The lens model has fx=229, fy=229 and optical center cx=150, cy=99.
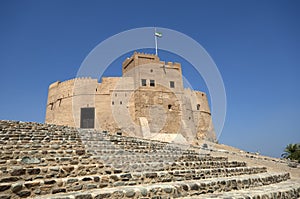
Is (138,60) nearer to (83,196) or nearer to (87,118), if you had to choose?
(87,118)

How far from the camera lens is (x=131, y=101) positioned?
20.0m

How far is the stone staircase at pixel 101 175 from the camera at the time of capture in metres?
3.72

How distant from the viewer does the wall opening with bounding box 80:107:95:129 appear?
20.0m

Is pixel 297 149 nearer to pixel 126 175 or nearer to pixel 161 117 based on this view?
pixel 161 117

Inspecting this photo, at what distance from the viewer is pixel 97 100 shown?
20.6m

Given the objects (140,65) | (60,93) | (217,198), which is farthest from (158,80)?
(217,198)

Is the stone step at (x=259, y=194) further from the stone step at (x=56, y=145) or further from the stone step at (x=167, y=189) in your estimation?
the stone step at (x=56, y=145)

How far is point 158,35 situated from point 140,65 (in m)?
4.38

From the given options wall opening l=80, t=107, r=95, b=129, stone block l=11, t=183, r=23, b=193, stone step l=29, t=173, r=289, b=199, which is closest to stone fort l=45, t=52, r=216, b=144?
wall opening l=80, t=107, r=95, b=129

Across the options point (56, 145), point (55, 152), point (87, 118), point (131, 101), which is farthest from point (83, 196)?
point (87, 118)

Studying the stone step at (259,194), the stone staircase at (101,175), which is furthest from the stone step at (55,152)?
the stone step at (259,194)

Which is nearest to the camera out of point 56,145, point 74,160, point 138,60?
point 74,160

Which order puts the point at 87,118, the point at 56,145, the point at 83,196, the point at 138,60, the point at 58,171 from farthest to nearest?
the point at 138,60 < the point at 87,118 < the point at 56,145 < the point at 58,171 < the point at 83,196

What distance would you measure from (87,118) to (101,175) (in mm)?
16459
